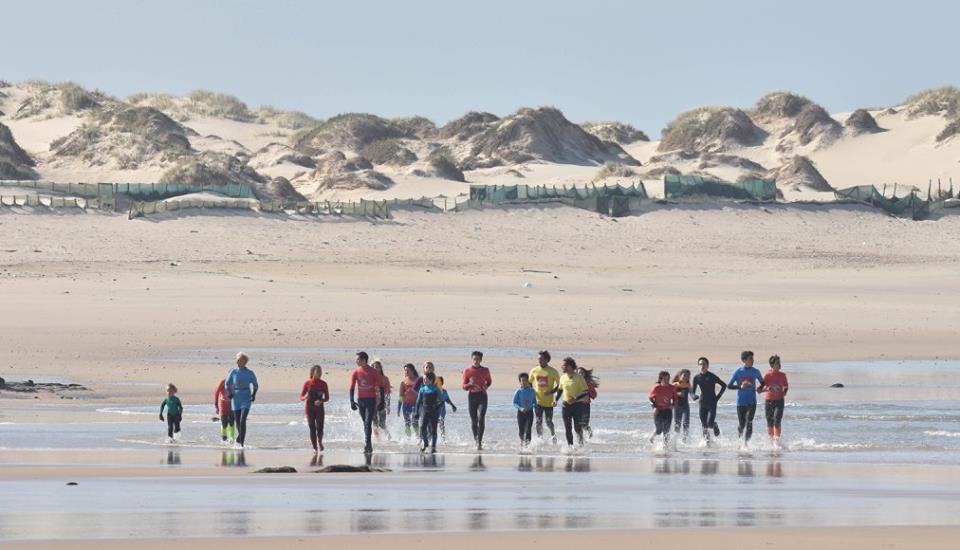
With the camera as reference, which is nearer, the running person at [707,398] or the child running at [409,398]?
the child running at [409,398]

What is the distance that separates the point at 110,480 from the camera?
57.8 ft

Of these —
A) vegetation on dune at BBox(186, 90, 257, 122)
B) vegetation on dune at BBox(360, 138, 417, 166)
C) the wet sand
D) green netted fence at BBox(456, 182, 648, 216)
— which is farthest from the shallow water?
vegetation on dune at BBox(186, 90, 257, 122)

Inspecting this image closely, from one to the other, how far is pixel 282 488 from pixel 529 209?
49.1 metres

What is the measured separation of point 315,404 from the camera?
2178cm

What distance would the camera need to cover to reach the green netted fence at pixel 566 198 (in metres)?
66.5

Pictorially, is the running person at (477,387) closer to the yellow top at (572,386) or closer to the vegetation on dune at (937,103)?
the yellow top at (572,386)

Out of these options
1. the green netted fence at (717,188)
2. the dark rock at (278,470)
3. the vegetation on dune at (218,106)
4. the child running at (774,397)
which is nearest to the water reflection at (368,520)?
the dark rock at (278,470)

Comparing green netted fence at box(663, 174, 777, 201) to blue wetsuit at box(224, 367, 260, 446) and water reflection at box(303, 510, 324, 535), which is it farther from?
water reflection at box(303, 510, 324, 535)

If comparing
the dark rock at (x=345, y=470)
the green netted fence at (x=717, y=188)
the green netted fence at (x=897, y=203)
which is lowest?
the dark rock at (x=345, y=470)

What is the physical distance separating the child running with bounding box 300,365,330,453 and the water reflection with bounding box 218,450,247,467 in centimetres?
86

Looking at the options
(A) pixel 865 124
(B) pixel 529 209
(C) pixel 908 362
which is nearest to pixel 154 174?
(B) pixel 529 209

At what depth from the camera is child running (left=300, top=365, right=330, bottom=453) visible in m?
21.8

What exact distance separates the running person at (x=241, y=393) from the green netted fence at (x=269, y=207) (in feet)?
124

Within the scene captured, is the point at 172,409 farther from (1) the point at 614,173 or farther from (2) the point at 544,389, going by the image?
(1) the point at 614,173
